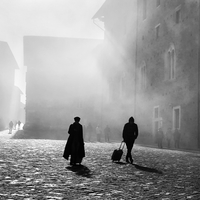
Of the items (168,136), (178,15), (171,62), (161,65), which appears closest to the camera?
(168,136)

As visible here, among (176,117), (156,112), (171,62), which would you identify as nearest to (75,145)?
(176,117)

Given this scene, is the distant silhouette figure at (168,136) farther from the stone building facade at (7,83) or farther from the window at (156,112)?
the stone building facade at (7,83)

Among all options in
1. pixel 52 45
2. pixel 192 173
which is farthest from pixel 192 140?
pixel 52 45

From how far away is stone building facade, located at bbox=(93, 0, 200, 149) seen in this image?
2455cm

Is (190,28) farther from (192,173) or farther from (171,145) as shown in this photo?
(192,173)

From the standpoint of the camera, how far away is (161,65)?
28.9 metres

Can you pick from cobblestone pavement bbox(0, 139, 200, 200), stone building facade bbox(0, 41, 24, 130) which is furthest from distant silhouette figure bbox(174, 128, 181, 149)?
stone building facade bbox(0, 41, 24, 130)

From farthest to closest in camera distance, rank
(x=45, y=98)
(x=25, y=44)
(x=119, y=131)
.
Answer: (x=25, y=44)
(x=45, y=98)
(x=119, y=131)

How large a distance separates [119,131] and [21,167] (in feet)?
90.6

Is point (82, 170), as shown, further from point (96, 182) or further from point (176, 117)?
point (176, 117)

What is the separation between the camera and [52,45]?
65125 millimetres

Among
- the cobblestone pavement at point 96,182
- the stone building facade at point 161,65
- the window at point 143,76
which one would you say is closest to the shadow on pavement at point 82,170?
the cobblestone pavement at point 96,182

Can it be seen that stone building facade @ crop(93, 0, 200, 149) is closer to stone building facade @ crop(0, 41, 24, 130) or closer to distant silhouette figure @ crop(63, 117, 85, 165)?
distant silhouette figure @ crop(63, 117, 85, 165)

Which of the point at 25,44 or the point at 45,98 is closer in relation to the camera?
the point at 45,98
